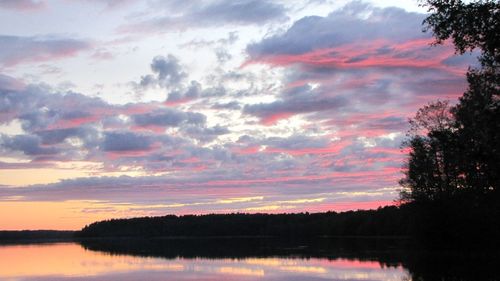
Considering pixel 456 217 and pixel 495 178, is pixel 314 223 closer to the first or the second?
pixel 456 217

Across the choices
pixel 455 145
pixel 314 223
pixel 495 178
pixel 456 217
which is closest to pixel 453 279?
pixel 495 178

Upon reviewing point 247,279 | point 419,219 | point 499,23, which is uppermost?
point 499,23

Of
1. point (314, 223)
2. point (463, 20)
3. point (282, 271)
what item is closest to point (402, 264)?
point (282, 271)

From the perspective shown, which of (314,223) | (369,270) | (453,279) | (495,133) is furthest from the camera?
(314,223)

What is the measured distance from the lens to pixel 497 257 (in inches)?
1907

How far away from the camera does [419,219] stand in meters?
63.1

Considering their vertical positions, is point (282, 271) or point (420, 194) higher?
point (420, 194)

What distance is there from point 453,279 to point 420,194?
28246 mm

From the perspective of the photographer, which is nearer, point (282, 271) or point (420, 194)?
point (282, 271)

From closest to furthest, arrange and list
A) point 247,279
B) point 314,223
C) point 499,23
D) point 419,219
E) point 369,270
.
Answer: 1. point 499,23
2. point 247,279
3. point 369,270
4. point 419,219
5. point 314,223

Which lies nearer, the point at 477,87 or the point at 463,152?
the point at 463,152

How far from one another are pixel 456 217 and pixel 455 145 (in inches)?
1360

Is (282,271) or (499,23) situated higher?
(499,23)

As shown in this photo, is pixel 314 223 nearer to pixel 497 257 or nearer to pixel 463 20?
pixel 497 257
